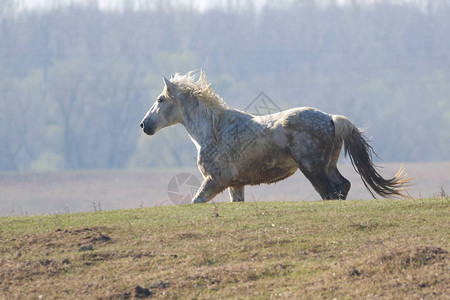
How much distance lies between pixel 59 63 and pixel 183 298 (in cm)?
9434

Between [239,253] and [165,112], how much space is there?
246 inches

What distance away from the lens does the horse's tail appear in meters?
14.1

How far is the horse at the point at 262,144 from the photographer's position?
46.1 ft

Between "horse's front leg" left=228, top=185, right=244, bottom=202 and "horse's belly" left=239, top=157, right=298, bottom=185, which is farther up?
"horse's belly" left=239, top=157, right=298, bottom=185

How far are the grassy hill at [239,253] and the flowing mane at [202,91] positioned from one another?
3.00m

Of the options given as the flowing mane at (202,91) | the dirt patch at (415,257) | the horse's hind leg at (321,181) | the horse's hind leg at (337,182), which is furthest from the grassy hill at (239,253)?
the flowing mane at (202,91)

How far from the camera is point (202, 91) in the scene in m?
15.5

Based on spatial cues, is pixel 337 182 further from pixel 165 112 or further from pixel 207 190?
pixel 165 112

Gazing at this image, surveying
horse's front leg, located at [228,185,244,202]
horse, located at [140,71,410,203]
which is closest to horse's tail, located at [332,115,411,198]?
horse, located at [140,71,410,203]

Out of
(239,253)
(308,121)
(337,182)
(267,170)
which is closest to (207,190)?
(267,170)

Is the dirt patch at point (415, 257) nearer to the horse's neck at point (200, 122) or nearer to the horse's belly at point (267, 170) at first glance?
the horse's belly at point (267, 170)

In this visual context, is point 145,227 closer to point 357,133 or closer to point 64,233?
point 64,233

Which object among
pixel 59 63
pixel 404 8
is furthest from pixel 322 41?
pixel 59 63

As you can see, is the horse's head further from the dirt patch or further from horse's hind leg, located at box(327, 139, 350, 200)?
the dirt patch
